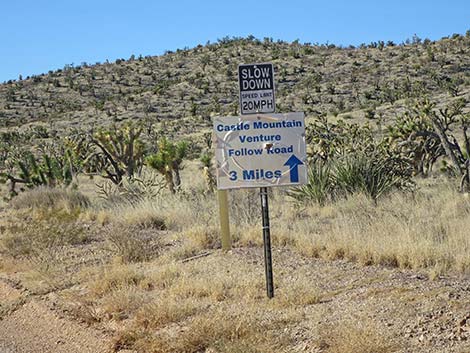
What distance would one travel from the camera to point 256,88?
768 cm

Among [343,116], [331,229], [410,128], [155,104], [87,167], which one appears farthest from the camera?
[155,104]

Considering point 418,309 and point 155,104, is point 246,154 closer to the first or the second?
point 418,309

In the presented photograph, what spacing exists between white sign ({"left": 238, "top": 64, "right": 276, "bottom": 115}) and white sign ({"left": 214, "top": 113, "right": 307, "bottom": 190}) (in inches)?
4.6

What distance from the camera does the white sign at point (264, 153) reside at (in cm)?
762

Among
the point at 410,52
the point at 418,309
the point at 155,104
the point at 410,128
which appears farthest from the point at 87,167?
the point at 410,52

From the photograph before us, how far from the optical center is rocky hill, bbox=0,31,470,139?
51938 millimetres

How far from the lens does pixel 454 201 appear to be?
13.3 metres

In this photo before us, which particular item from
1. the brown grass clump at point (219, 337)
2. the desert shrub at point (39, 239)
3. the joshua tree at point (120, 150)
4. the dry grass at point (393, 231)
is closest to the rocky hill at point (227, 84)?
the joshua tree at point (120, 150)

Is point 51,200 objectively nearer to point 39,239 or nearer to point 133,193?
point 133,193

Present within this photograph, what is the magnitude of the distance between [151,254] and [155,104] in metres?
51.8

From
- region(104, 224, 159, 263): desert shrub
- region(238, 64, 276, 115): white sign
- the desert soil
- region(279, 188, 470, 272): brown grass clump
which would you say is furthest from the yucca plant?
region(238, 64, 276, 115): white sign

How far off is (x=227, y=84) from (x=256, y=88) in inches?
2177

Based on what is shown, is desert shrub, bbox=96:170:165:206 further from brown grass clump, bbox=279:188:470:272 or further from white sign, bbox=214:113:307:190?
white sign, bbox=214:113:307:190

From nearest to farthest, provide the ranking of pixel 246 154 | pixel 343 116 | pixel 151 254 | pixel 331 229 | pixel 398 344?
pixel 398 344
pixel 246 154
pixel 151 254
pixel 331 229
pixel 343 116
